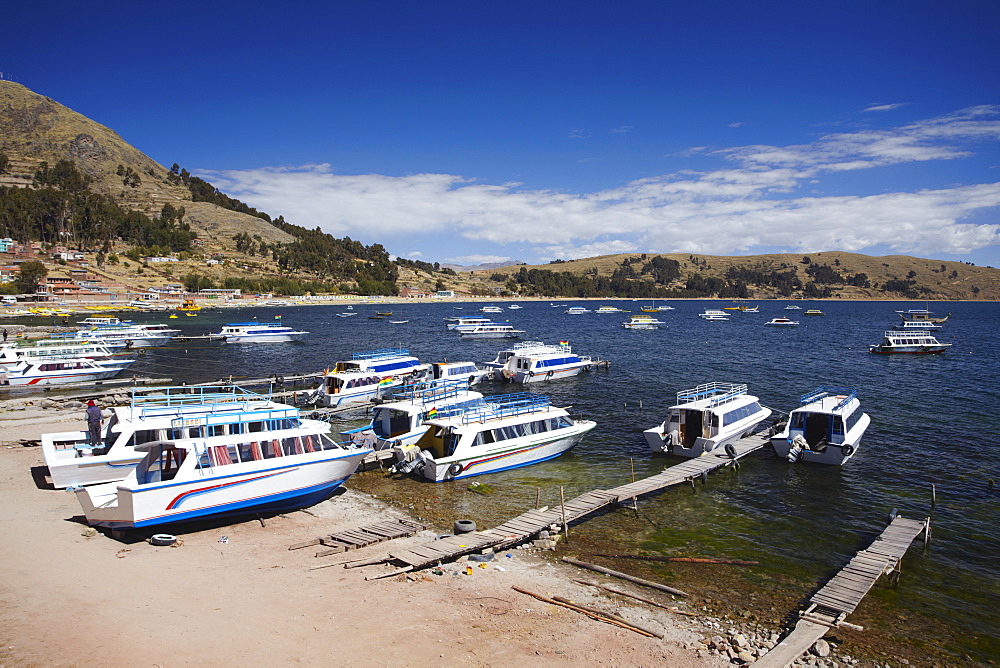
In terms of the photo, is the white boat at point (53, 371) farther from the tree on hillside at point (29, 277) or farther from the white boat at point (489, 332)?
the tree on hillside at point (29, 277)

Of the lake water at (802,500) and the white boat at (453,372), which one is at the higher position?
the white boat at (453,372)

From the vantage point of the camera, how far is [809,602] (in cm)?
1736

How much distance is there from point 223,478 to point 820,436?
101 ft

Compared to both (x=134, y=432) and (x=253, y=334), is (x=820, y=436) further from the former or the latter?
(x=253, y=334)

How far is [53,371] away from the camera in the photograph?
53125 millimetres

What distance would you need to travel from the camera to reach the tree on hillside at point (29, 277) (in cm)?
16138

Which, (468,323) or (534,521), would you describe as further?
(468,323)

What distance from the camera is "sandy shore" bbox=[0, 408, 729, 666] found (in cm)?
1315

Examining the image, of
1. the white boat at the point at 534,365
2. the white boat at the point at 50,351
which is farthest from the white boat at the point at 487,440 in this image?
the white boat at the point at 50,351

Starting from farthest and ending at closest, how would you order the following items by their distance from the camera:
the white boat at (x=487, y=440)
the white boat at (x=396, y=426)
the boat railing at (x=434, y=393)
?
the boat railing at (x=434, y=393) < the white boat at (x=396, y=426) < the white boat at (x=487, y=440)

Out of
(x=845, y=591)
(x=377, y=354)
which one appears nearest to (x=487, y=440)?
(x=845, y=591)

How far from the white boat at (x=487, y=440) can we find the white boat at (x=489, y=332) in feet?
246

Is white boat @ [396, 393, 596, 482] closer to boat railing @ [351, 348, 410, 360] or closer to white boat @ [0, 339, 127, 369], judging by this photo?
boat railing @ [351, 348, 410, 360]

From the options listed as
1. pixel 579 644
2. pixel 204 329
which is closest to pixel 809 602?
pixel 579 644
